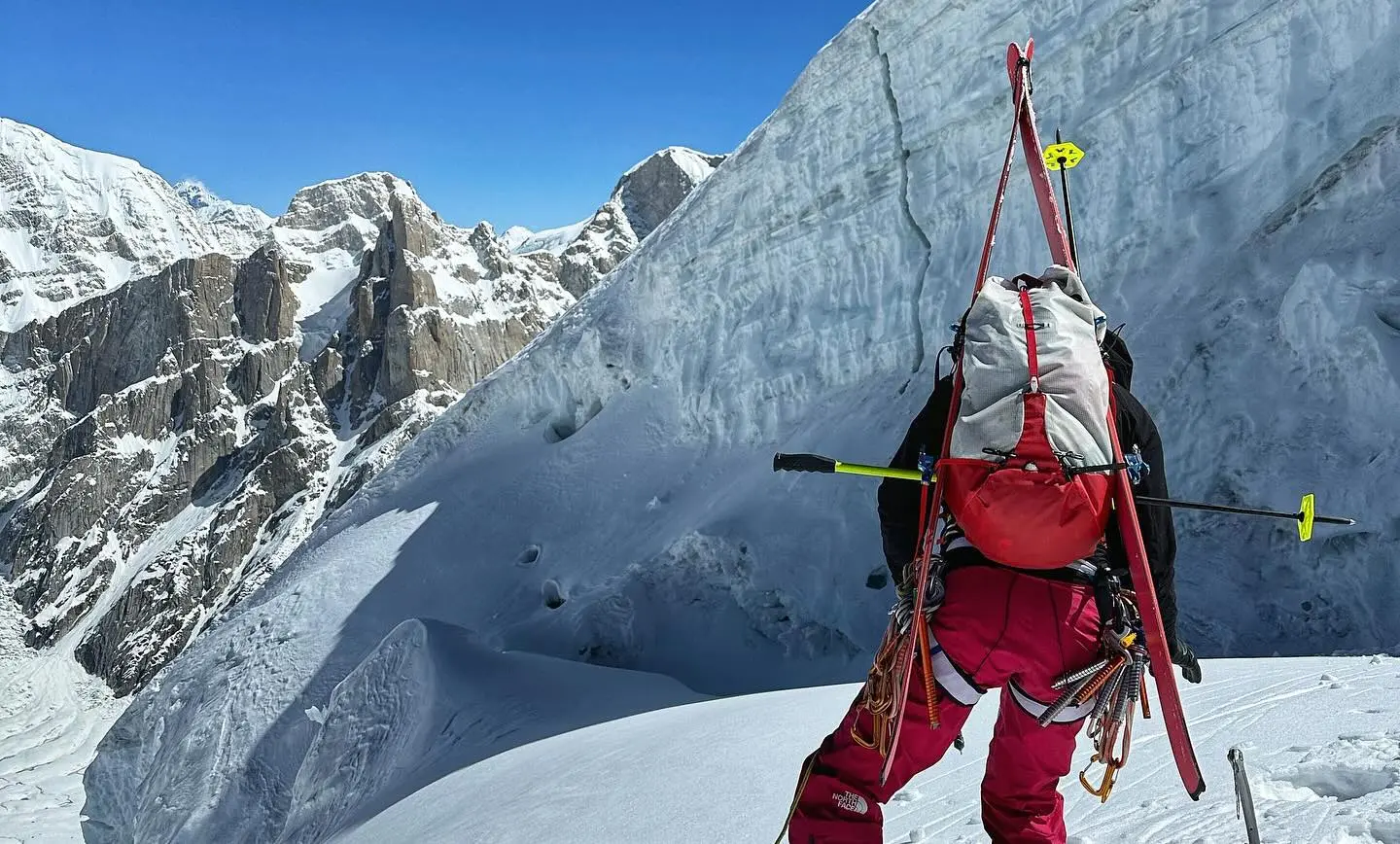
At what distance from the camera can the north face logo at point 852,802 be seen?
2.49 m

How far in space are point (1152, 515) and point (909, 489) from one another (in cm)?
66

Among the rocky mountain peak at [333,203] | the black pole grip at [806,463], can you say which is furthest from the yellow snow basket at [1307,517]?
the rocky mountain peak at [333,203]

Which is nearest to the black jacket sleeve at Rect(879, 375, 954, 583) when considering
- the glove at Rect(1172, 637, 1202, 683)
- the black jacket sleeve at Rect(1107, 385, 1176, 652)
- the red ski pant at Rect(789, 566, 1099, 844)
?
the red ski pant at Rect(789, 566, 1099, 844)

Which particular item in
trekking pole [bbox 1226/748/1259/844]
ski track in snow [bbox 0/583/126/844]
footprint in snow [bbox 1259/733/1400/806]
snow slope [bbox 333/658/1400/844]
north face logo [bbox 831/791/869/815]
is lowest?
ski track in snow [bbox 0/583/126/844]

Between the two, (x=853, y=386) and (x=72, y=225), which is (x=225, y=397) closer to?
(x=72, y=225)

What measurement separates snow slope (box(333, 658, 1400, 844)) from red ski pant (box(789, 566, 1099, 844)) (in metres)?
0.42

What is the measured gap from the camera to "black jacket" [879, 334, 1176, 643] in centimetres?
251

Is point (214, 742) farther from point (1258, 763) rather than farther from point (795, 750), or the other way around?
point (1258, 763)

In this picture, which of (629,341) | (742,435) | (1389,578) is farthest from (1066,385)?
(629,341)

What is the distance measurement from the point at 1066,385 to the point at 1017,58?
5.15 ft

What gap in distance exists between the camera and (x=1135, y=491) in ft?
8.34

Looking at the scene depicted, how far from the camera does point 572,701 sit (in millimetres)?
8570

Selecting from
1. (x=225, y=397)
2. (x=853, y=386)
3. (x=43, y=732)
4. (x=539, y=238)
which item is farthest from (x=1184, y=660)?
(x=539, y=238)

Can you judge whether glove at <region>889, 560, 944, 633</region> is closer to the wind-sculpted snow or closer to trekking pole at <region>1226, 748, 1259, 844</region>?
trekking pole at <region>1226, 748, 1259, 844</region>
